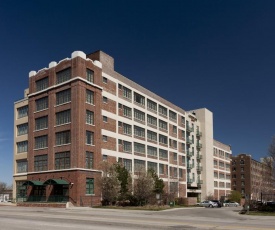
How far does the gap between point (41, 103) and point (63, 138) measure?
9.21 meters

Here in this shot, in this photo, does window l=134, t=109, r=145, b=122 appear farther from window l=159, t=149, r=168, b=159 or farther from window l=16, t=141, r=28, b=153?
window l=16, t=141, r=28, b=153

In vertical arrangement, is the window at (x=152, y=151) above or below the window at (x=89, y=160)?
above

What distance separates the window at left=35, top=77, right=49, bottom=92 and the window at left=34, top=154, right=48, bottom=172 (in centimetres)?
1157

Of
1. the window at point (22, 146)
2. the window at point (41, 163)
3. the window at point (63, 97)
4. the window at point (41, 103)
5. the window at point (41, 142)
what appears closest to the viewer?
the window at point (63, 97)

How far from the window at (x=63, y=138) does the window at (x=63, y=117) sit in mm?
1635

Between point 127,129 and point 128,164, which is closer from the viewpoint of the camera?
point 128,164

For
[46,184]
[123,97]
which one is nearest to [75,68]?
[123,97]

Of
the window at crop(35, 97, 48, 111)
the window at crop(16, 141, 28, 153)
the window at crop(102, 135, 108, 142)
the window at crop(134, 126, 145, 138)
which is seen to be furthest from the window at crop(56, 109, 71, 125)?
the window at crop(134, 126, 145, 138)

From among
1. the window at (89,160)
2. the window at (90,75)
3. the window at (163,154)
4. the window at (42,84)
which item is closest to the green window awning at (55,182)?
the window at (89,160)

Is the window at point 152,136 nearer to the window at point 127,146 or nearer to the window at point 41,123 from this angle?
the window at point 127,146

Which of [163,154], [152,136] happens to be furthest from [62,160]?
[163,154]

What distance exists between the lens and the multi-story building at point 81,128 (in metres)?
54.7

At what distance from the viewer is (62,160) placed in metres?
56.0

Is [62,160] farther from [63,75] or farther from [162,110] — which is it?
[162,110]
